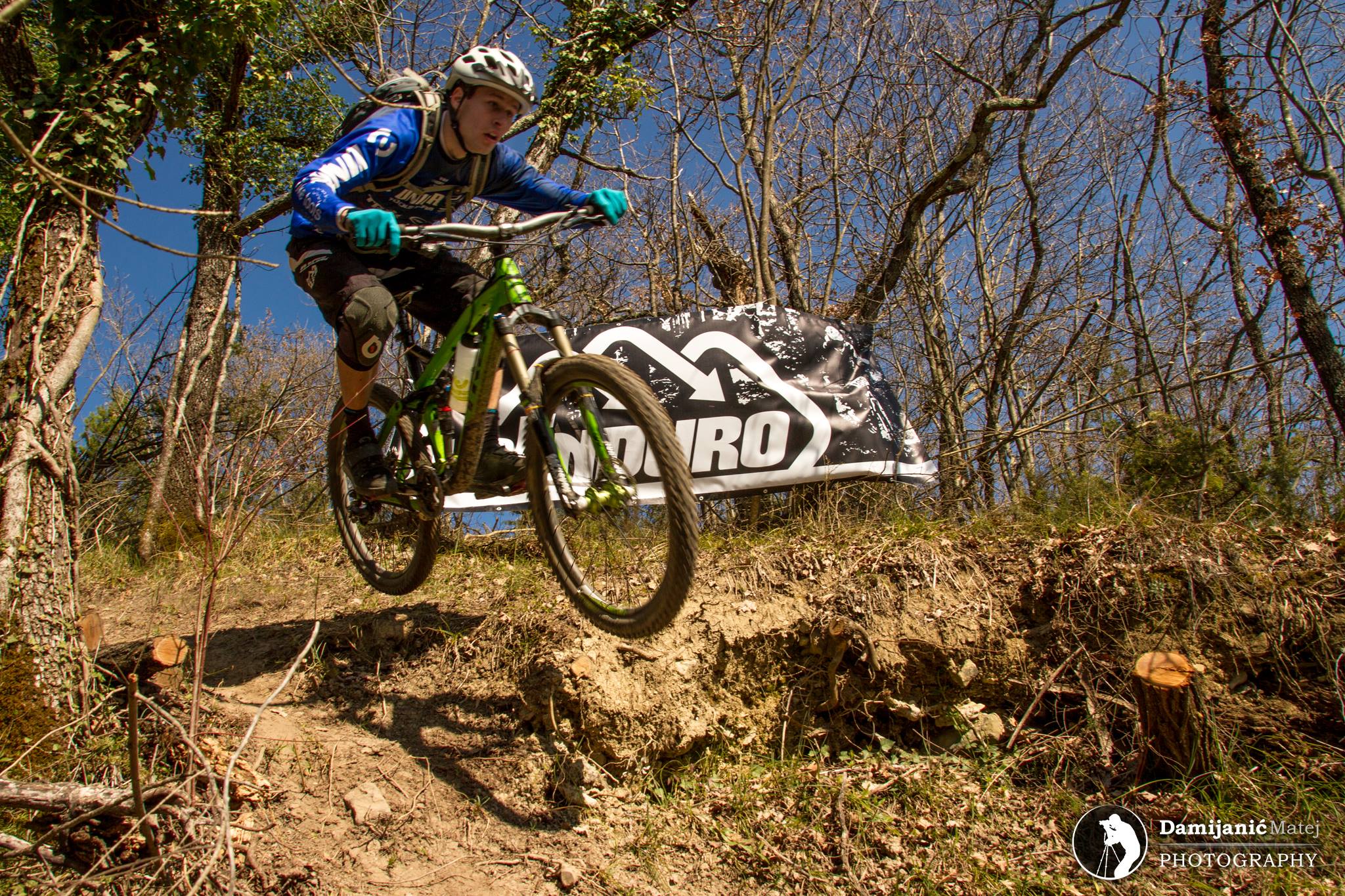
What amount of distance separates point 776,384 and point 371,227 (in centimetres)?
297

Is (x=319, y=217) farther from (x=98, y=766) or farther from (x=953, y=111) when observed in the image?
(x=953, y=111)

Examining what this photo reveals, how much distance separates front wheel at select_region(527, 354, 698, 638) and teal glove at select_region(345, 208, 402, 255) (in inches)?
27.7

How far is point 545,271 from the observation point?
9.19 metres

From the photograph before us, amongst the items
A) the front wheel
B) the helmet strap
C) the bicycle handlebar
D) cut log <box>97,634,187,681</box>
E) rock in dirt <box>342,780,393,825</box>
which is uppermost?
the helmet strap

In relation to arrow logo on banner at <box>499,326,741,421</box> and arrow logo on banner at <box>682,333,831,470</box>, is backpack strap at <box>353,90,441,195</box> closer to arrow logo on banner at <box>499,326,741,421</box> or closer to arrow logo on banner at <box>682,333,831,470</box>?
arrow logo on banner at <box>499,326,741,421</box>

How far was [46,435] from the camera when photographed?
307 centimetres

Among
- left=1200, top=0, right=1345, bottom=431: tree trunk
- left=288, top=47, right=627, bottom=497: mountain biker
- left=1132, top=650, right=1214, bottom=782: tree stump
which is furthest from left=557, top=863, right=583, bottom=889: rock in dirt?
left=1200, top=0, right=1345, bottom=431: tree trunk

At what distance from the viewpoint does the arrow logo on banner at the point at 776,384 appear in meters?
4.88

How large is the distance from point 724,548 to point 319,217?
2.50 m

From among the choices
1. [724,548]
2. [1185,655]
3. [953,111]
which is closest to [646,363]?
[724,548]

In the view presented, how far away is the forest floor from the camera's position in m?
2.92

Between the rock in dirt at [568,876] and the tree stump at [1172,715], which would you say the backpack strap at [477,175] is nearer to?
the rock in dirt at [568,876]

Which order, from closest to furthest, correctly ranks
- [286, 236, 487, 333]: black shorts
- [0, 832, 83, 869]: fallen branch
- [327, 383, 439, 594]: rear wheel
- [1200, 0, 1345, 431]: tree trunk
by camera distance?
[0, 832, 83, 869]: fallen branch < [286, 236, 487, 333]: black shorts < [327, 383, 439, 594]: rear wheel < [1200, 0, 1345, 431]: tree trunk

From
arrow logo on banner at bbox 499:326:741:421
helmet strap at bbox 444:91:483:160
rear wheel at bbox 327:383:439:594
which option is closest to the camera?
helmet strap at bbox 444:91:483:160
